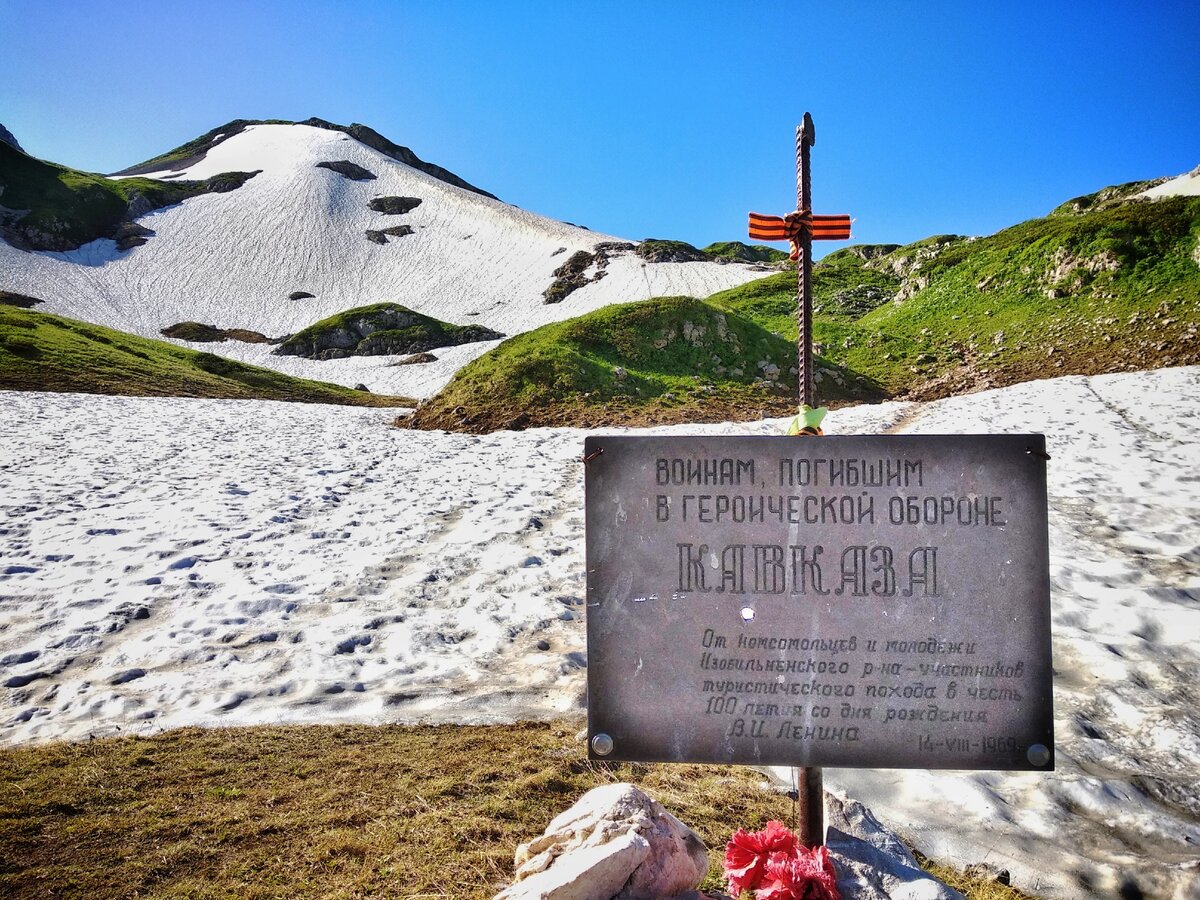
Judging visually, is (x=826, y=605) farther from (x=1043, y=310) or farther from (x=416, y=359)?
(x=416, y=359)

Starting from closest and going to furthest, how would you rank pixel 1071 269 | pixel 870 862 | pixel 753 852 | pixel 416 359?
pixel 753 852 → pixel 870 862 → pixel 1071 269 → pixel 416 359

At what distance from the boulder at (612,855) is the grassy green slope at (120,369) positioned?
31598mm

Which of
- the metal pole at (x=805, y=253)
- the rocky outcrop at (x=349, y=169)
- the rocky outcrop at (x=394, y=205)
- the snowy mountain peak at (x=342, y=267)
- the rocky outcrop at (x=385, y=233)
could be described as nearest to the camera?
the metal pole at (x=805, y=253)

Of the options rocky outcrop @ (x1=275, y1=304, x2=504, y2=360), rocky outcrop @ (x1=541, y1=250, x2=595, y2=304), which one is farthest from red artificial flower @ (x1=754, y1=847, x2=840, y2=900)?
rocky outcrop @ (x1=541, y1=250, x2=595, y2=304)

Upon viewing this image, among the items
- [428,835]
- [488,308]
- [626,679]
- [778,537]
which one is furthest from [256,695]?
[488,308]

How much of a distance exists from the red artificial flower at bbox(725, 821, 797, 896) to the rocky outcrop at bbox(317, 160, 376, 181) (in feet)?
400

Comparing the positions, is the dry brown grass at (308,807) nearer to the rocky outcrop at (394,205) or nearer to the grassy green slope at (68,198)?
the grassy green slope at (68,198)

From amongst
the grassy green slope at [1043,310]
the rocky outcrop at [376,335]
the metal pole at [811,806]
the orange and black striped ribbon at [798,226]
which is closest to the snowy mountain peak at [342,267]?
the rocky outcrop at [376,335]

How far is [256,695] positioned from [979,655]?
5630mm

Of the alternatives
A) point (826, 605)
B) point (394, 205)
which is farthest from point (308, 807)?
point (394, 205)

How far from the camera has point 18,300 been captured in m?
63.3

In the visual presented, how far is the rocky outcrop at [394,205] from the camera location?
100 m

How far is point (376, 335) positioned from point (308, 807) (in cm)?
5989

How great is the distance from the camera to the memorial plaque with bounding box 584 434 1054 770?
11.0 ft
